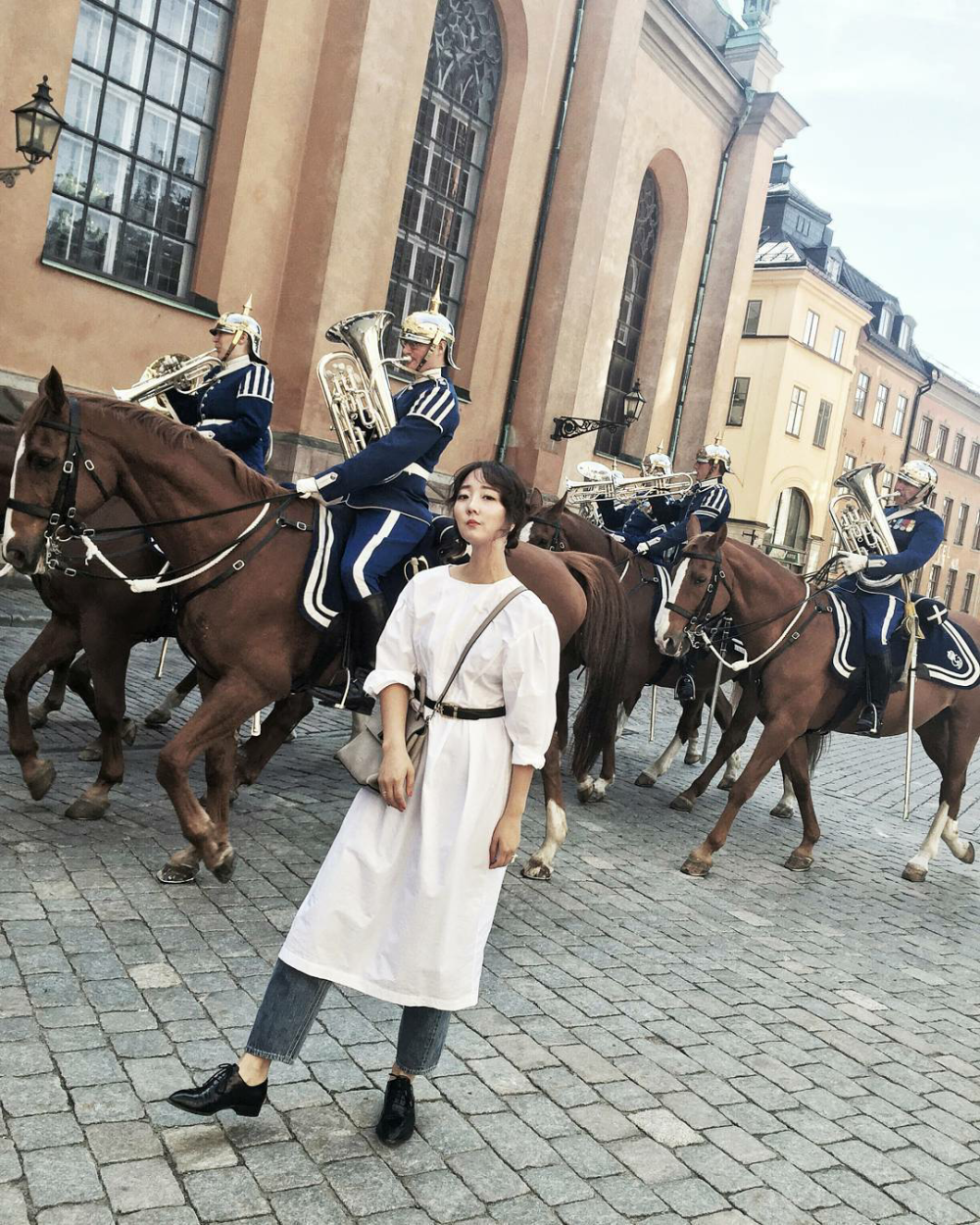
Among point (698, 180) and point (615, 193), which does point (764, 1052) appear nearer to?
point (615, 193)

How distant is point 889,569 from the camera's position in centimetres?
859

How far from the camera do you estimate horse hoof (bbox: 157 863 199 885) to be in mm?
5539

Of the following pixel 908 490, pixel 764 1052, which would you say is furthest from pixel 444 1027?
pixel 908 490

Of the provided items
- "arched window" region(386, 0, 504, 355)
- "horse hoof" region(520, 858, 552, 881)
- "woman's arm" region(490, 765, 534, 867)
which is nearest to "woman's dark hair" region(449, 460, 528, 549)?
"woman's arm" region(490, 765, 534, 867)

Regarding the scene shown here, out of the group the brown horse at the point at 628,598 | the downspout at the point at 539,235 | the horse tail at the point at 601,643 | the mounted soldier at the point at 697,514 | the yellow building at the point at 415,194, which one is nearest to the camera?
the horse tail at the point at 601,643

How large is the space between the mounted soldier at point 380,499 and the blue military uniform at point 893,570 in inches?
145

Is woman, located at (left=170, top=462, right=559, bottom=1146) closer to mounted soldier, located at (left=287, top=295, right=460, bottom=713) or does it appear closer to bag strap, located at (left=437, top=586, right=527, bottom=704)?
bag strap, located at (left=437, top=586, right=527, bottom=704)

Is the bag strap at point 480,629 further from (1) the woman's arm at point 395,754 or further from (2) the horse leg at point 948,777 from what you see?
(2) the horse leg at point 948,777

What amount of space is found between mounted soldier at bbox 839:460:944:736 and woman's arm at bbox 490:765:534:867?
5521 mm

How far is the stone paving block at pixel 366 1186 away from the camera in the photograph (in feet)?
10.7

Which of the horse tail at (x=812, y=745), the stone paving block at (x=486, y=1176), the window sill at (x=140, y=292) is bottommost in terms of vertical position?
the stone paving block at (x=486, y=1176)

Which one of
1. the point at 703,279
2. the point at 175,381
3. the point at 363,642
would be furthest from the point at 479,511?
the point at 703,279

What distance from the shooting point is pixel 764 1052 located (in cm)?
480

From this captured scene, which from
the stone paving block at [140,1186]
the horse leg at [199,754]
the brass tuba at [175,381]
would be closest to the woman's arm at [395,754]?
the stone paving block at [140,1186]
